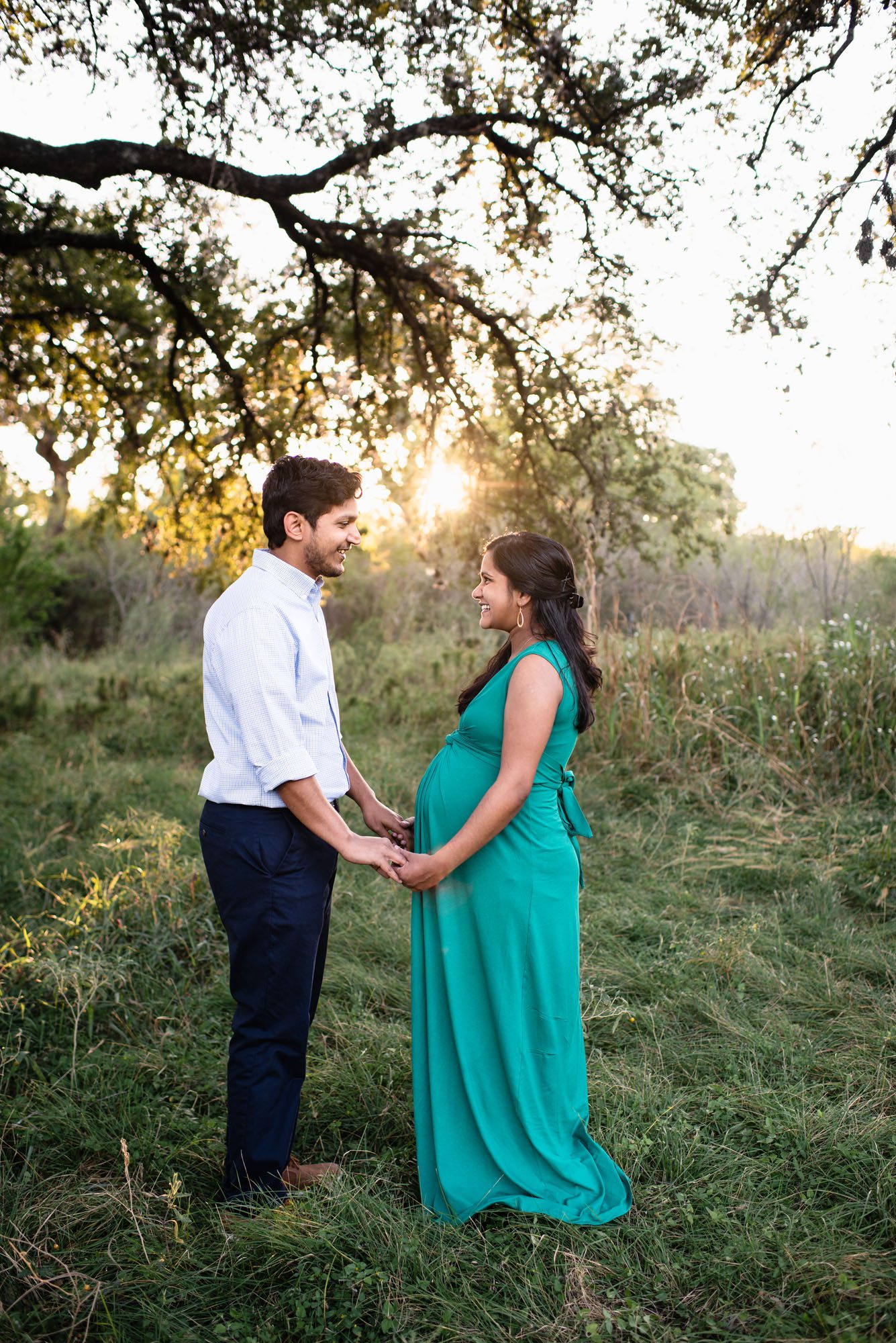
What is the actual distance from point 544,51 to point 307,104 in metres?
1.53

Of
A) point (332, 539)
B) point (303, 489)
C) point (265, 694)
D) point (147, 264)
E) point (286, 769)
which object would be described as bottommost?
point (286, 769)

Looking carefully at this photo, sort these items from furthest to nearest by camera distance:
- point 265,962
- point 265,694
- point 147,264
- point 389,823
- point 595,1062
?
point 147,264 < point 595,1062 < point 389,823 < point 265,962 < point 265,694

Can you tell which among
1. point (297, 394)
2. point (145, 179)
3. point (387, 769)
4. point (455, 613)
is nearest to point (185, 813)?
point (387, 769)

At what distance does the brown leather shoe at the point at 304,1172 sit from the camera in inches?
114

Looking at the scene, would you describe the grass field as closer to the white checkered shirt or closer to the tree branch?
the white checkered shirt

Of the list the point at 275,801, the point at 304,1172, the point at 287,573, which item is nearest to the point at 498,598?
the point at 287,573

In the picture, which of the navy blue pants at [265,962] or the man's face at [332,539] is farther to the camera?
the man's face at [332,539]

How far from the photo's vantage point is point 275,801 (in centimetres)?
264

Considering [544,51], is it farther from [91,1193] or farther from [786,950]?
[91,1193]

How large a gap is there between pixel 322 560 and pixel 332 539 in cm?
7

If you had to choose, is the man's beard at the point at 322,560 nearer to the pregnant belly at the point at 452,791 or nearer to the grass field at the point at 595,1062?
the pregnant belly at the point at 452,791

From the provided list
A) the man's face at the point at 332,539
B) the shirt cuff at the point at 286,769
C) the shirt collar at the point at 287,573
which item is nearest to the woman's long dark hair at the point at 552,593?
the man's face at the point at 332,539

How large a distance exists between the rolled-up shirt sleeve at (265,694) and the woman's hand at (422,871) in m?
0.41

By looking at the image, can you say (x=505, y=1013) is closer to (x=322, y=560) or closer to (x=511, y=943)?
(x=511, y=943)
